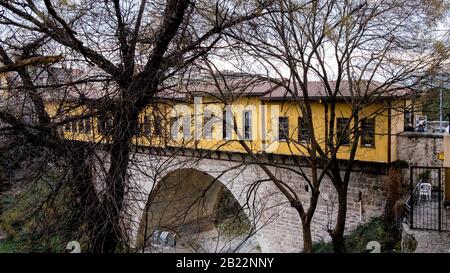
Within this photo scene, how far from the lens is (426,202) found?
9.05 metres

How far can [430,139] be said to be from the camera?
9.88 m

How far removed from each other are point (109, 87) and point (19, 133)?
80 cm

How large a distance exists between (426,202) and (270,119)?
398 centimetres

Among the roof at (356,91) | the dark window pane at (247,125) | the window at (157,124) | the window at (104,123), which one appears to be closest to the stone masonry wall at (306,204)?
the dark window pane at (247,125)

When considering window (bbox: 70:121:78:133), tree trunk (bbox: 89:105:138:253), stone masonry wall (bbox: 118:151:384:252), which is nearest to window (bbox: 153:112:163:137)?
tree trunk (bbox: 89:105:138:253)

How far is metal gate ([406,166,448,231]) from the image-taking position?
7.52 meters

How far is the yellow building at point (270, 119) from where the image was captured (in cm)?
369

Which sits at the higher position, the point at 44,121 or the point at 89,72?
the point at 89,72

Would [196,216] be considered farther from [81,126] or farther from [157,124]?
[81,126]

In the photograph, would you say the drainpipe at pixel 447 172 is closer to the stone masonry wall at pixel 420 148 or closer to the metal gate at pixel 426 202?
the metal gate at pixel 426 202

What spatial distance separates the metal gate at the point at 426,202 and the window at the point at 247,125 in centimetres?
466
